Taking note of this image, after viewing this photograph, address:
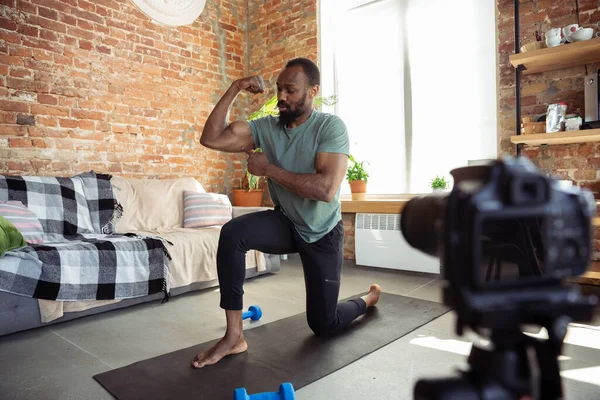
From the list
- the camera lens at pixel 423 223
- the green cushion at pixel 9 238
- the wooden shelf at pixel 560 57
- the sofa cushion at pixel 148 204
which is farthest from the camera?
the sofa cushion at pixel 148 204

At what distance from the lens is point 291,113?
191 centimetres

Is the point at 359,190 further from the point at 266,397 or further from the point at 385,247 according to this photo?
the point at 266,397

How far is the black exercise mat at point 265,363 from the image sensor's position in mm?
1486

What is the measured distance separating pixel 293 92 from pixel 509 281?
1.57 m

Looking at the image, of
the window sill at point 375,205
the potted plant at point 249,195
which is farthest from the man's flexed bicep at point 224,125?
the potted plant at point 249,195

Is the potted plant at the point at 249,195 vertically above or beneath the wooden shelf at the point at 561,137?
beneath

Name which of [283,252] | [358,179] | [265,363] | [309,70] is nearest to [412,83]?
[358,179]

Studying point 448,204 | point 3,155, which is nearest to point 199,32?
point 3,155

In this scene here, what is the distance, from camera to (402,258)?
3469mm

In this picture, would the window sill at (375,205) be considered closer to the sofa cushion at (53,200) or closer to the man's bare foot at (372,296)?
the man's bare foot at (372,296)

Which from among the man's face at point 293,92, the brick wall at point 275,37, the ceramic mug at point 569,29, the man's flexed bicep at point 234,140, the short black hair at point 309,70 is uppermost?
the brick wall at point 275,37

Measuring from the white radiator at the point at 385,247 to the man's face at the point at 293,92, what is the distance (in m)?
1.86

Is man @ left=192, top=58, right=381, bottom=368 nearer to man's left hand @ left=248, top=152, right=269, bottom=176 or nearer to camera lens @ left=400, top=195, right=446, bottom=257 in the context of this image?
man's left hand @ left=248, top=152, right=269, bottom=176

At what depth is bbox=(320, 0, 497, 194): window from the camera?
3455 millimetres
